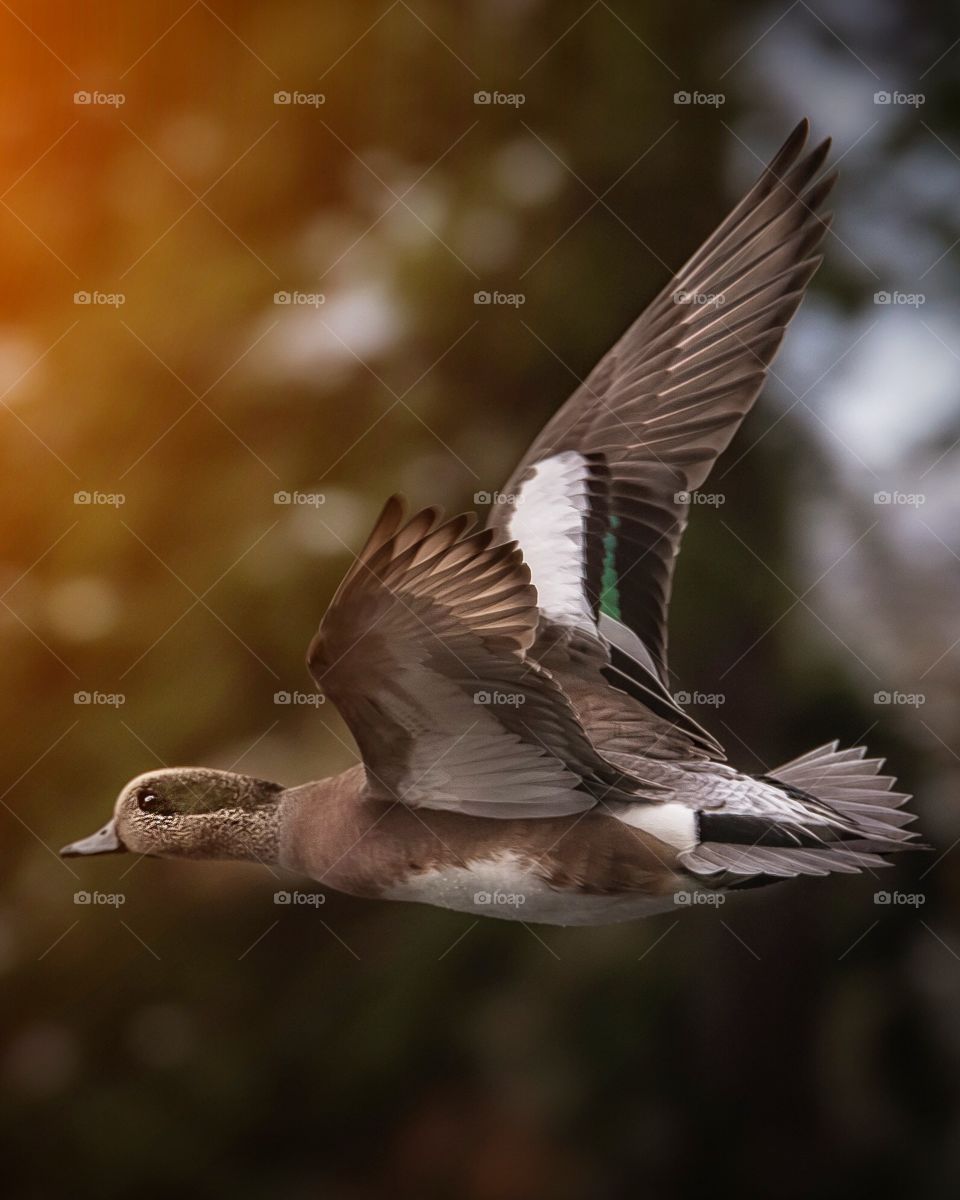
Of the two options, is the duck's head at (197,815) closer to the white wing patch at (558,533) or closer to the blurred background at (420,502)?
the blurred background at (420,502)

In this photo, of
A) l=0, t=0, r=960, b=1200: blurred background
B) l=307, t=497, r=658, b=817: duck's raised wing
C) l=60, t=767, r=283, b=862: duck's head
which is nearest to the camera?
l=307, t=497, r=658, b=817: duck's raised wing

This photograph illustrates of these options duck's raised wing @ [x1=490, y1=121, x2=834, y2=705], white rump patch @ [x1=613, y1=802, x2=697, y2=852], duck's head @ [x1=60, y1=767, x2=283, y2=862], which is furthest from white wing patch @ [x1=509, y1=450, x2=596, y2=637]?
duck's head @ [x1=60, y1=767, x2=283, y2=862]

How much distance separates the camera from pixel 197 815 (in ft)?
3.96

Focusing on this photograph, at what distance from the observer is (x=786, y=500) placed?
1386 mm

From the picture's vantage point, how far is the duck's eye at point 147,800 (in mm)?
1212

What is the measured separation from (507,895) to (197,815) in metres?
0.31

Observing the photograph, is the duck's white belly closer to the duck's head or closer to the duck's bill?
the duck's head

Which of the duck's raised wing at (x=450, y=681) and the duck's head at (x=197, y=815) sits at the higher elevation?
the duck's raised wing at (x=450, y=681)

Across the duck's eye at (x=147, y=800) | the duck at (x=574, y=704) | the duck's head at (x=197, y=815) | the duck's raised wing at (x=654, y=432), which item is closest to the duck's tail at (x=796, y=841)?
the duck at (x=574, y=704)

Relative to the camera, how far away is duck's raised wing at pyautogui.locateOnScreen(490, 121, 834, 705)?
1.27 meters

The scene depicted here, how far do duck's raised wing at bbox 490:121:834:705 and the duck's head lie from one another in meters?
0.31

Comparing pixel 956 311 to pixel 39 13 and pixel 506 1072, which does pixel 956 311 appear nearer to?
pixel 506 1072

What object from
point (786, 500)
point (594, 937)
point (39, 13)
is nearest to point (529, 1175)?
point (594, 937)

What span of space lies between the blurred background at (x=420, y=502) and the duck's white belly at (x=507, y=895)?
0.17m
